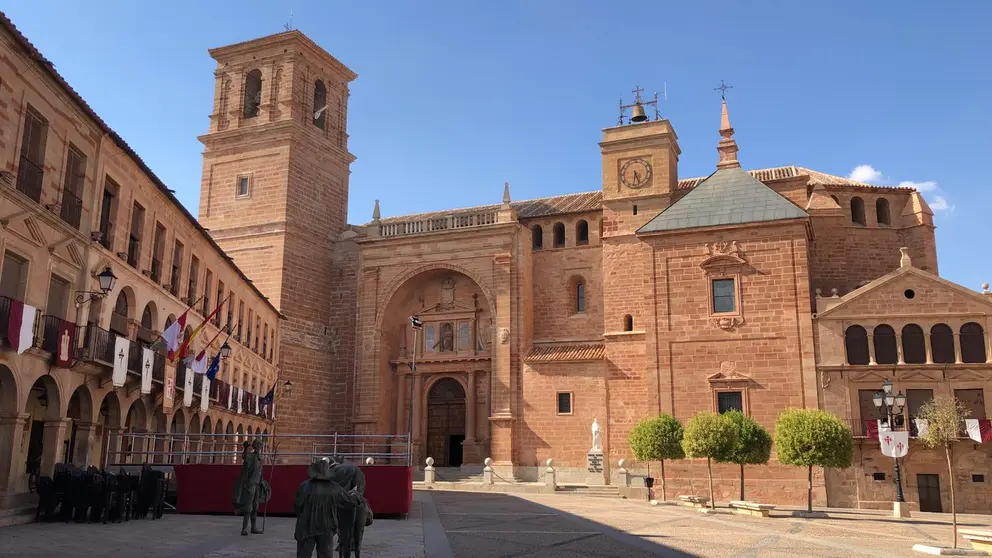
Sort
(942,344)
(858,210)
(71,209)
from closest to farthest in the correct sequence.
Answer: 1. (71,209)
2. (942,344)
3. (858,210)

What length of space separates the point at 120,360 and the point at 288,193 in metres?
23.2

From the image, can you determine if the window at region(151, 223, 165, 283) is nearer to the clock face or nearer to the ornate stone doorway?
the ornate stone doorway

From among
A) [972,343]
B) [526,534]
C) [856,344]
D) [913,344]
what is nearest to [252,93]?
[856,344]

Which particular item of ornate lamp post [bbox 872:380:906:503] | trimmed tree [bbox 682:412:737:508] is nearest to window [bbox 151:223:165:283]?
trimmed tree [bbox 682:412:737:508]

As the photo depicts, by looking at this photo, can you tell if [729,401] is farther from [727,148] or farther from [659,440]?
[727,148]

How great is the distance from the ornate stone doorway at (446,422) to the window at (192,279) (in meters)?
17.2

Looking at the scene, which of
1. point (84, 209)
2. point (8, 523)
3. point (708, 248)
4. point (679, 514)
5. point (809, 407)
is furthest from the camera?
point (708, 248)

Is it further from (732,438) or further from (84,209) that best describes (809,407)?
(84,209)

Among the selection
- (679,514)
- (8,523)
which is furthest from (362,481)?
(679,514)

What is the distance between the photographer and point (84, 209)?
59.7 ft

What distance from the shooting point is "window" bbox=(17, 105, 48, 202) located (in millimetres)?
16047

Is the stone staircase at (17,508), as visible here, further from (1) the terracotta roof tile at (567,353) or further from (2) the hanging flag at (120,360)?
(1) the terracotta roof tile at (567,353)

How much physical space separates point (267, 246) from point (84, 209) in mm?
22476

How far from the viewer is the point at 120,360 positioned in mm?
18516
